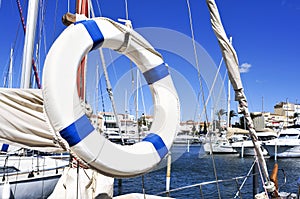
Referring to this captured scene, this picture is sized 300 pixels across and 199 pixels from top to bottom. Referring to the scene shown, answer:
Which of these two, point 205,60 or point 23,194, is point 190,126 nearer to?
point 205,60

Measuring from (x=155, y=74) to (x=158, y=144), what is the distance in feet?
2.23

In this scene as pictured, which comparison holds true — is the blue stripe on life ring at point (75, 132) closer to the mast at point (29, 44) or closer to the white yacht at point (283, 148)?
the mast at point (29, 44)

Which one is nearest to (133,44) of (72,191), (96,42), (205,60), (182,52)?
(96,42)

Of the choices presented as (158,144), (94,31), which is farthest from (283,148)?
(94,31)

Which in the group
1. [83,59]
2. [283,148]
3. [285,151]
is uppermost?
[83,59]

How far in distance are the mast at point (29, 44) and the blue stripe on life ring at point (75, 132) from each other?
11.2 ft

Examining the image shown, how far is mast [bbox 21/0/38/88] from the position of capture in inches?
204

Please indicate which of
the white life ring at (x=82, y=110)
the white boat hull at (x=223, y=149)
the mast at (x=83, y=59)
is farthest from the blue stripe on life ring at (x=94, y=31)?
the white boat hull at (x=223, y=149)

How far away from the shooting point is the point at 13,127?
2.40 meters

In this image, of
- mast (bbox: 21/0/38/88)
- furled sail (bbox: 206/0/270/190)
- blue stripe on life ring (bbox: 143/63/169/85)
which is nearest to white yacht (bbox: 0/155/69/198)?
mast (bbox: 21/0/38/88)

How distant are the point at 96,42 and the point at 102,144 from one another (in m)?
0.75

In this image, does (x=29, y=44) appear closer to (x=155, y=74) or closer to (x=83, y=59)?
(x=83, y=59)

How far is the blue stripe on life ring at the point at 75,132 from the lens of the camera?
77.8 inches

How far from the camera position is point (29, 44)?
552 cm
